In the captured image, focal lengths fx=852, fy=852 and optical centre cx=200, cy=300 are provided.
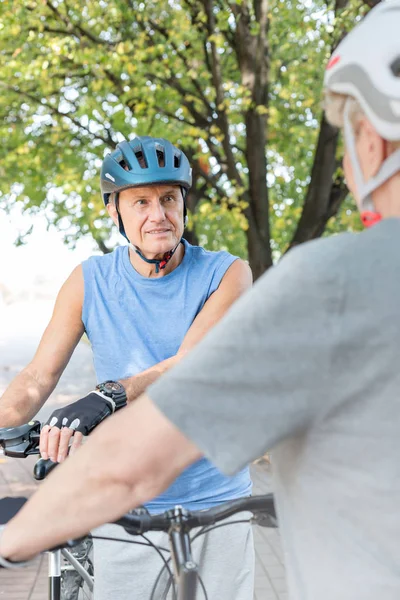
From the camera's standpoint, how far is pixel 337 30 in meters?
9.13

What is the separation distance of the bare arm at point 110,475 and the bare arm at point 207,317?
3.76ft

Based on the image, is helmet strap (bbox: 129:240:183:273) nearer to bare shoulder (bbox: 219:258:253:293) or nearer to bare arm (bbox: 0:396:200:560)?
bare shoulder (bbox: 219:258:253:293)

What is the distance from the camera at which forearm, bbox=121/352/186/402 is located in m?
2.27

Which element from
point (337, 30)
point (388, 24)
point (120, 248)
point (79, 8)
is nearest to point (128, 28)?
point (79, 8)

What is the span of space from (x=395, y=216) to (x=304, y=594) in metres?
0.49

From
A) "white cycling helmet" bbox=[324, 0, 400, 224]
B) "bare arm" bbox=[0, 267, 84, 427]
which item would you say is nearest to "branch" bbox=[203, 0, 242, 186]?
"bare arm" bbox=[0, 267, 84, 427]

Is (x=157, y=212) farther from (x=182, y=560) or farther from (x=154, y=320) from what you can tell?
(x=182, y=560)

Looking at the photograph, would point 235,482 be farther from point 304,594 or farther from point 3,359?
point 3,359

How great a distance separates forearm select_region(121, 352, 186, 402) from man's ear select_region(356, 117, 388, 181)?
49.1 inches

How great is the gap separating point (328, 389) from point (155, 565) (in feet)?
5.33

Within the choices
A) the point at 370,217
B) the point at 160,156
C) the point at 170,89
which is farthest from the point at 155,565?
the point at 170,89

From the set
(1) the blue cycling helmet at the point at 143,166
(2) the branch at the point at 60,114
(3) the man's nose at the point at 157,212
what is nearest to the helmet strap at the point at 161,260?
(3) the man's nose at the point at 157,212

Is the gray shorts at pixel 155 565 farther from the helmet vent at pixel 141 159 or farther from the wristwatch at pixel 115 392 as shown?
the helmet vent at pixel 141 159

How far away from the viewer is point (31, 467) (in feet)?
27.1
